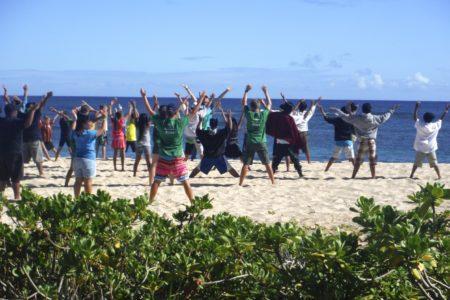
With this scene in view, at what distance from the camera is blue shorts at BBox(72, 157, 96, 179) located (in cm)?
938

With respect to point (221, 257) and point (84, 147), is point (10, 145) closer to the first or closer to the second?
point (84, 147)

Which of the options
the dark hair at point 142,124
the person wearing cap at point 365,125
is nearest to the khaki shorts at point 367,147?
the person wearing cap at point 365,125

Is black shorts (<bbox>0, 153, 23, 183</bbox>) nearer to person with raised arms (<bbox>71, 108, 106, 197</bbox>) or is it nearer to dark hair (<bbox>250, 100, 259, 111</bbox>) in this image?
person with raised arms (<bbox>71, 108, 106, 197</bbox>)

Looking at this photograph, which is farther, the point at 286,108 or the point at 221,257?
the point at 286,108

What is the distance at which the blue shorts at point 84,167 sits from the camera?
9.38 metres

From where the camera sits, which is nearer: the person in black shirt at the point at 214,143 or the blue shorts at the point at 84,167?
the blue shorts at the point at 84,167

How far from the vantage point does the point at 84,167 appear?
9.38m

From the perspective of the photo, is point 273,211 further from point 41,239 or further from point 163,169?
point 41,239

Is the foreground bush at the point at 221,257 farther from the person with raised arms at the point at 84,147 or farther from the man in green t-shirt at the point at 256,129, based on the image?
the man in green t-shirt at the point at 256,129

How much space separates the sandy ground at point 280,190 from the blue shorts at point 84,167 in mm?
1158

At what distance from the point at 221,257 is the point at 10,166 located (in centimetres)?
691

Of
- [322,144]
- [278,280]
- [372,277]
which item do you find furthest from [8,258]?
[322,144]

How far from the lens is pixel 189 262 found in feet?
12.1

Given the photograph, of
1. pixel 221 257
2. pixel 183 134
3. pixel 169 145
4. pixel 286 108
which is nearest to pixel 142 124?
pixel 183 134
